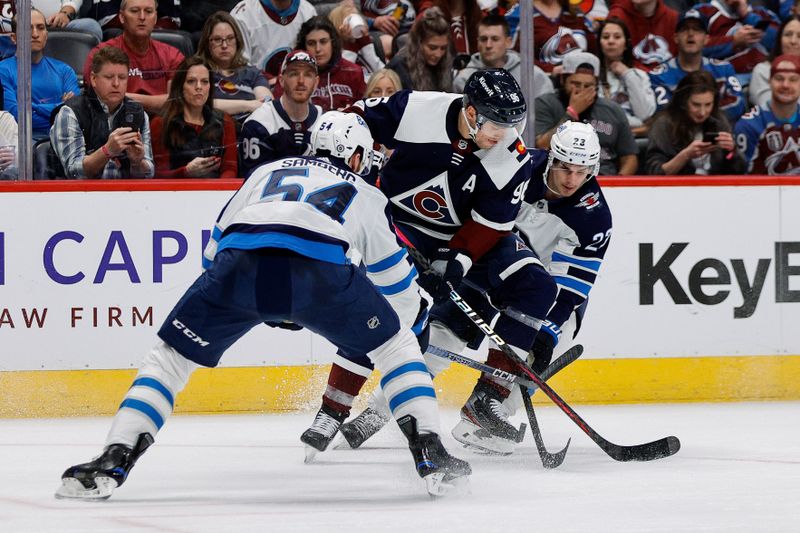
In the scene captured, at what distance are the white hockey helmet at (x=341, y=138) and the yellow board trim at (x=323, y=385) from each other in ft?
6.32

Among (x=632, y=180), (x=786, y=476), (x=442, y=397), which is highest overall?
(x=632, y=180)

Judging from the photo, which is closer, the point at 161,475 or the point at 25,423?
the point at 161,475

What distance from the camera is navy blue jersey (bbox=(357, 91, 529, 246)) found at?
4219mm

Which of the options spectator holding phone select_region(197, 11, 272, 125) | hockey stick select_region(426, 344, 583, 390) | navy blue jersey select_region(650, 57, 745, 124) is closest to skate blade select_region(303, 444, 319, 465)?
hockey stick select_region(426, 344, 583, 390)

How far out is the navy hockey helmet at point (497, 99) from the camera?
3.96m

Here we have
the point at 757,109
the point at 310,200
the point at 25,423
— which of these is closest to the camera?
the point at 310,200

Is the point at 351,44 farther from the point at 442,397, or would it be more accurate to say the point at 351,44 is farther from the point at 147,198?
the point at 442,397

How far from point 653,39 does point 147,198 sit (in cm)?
238

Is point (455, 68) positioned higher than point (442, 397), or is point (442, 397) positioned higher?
point (455, 68)

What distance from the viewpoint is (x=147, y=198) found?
5.12m

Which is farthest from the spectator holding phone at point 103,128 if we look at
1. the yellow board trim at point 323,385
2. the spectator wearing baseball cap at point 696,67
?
the spectator wearing baseball cap at point 696,67

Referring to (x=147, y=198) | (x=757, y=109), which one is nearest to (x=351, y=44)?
(x=147, y=198)

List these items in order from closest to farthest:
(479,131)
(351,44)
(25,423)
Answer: (479,131) → (25,423) → (351,44)

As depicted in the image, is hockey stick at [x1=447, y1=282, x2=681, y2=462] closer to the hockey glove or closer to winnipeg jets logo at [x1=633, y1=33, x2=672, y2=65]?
the hockey glove
